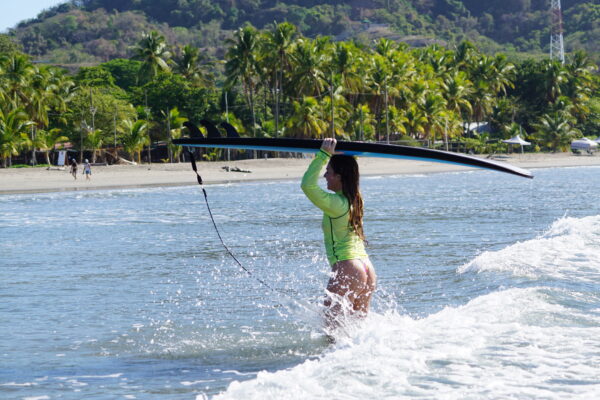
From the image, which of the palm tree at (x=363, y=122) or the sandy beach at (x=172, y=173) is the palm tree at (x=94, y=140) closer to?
the sandy beach at (x=172, y=173)

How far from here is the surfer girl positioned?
21.1 ft

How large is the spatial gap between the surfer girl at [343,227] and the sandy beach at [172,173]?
3375 cm

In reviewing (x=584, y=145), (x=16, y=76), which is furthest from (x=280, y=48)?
(x=584, y=145)

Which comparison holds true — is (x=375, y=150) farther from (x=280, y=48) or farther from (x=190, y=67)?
(x=190, y=67)

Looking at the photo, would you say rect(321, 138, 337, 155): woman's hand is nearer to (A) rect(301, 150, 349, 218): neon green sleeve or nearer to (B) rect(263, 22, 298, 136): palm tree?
(A) rect(301, 150, 349, 218): neon green sleeve

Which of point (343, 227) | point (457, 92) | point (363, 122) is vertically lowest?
point (343, 227)

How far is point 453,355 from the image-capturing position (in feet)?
22.5

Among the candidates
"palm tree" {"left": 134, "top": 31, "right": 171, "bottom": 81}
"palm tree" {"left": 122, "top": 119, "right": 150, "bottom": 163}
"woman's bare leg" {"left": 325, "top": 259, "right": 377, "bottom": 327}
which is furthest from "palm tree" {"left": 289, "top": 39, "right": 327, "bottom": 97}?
"woman's bare leg" {"left": 325, "top": 259, "right": 377, "bottom": 327}

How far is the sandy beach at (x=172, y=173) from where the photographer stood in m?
42.1

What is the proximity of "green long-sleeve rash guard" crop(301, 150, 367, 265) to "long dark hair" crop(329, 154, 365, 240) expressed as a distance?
39mm

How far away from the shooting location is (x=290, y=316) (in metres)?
9.20

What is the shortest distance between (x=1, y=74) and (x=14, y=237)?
4194 cm

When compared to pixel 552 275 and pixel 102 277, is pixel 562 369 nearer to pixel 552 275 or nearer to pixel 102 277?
pixel 552 275

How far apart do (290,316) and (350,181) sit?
307 cm
